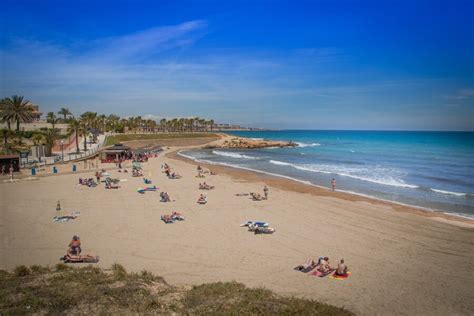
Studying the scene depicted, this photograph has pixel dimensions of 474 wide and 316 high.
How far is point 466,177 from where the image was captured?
36.9 meters

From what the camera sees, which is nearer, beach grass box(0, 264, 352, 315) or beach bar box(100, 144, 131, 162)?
beach grass box(0, 264, 352, 315)

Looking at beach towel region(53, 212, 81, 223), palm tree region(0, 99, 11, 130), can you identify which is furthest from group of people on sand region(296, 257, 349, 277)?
palm tree region(0, 99, 11, 130)

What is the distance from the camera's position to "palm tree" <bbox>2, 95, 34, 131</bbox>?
159ft

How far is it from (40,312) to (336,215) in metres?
16.2

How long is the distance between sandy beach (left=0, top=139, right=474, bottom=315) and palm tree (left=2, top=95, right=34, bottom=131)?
92.8 feet

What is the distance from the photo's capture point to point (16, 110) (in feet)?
162

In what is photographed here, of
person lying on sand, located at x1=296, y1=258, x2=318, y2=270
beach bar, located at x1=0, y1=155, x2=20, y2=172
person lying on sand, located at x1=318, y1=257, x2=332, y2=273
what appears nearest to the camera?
person lying on sand, located at x1=318, y1=257, x2=332, y2=273

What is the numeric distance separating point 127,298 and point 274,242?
317 inches

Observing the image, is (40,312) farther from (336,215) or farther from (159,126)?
(159,126)

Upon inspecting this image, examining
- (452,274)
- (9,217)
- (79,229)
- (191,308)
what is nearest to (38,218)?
(9,217)

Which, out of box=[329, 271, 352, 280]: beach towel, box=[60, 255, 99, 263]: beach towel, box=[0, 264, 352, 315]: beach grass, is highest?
box=[0, 264, 352, 315]: beach grass

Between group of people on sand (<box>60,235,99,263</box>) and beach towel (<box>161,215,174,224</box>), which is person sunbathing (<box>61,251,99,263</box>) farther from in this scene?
beach towel (<box>161,215,174,224</box>)

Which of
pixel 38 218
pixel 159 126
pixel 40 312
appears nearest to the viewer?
pixel 40 312

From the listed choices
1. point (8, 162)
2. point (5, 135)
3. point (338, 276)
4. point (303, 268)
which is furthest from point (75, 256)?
point (5, 135)
